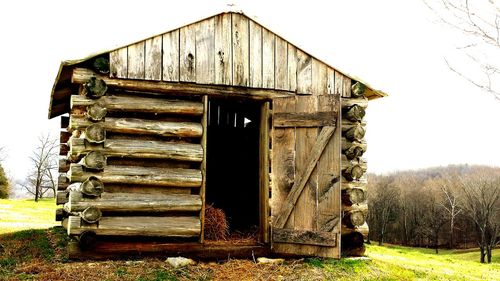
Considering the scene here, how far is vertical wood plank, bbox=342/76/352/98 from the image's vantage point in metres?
10.3

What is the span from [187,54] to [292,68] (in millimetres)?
2089

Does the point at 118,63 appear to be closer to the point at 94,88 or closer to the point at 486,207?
the point at 94,88

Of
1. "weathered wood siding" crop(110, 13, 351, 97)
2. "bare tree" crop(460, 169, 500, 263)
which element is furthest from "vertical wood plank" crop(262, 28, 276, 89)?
"bare tree" crop(460, 169, 500, 263)

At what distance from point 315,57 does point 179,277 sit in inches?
193

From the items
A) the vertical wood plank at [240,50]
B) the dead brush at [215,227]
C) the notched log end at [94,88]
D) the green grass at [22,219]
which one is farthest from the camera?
the green grass at [22,219]

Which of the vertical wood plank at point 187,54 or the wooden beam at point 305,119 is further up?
the vertical wood plank at point 187,54

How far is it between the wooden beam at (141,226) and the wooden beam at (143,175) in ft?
2.04

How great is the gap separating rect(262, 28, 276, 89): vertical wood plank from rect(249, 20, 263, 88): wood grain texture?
0.07m

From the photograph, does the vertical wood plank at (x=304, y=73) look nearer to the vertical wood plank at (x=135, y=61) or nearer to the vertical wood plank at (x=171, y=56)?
the vertical wood plank at (x=171, y=56)

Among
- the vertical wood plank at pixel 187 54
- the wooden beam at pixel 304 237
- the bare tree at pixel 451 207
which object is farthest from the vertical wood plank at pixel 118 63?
the bare tree at pixel 451 207

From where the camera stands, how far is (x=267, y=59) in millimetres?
9805

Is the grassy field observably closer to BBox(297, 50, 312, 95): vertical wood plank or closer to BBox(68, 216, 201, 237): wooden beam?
BBox(68, 216, 201, 237): wooden beam

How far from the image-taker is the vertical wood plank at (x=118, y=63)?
8.78m

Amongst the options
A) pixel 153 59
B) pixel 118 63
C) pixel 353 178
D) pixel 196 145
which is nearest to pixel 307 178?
pixel 353 178
